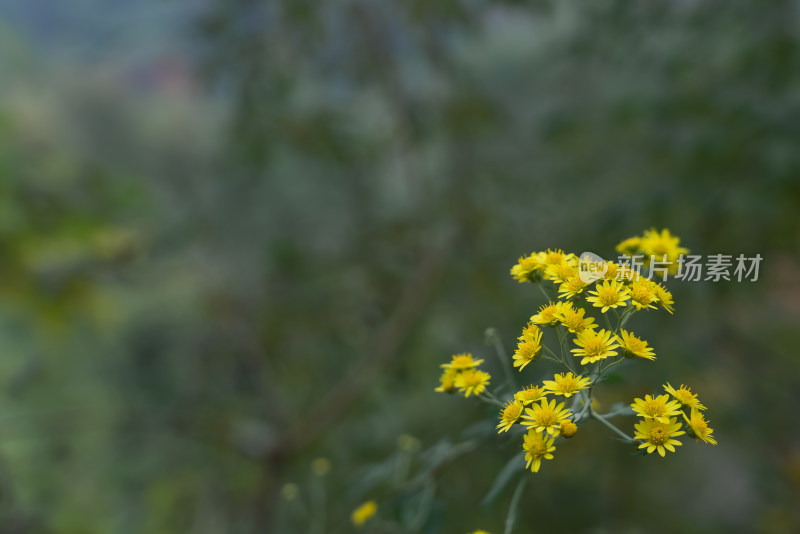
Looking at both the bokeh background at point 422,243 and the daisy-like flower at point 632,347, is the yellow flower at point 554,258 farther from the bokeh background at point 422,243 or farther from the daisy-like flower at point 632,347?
the bokeh background at point 422,243

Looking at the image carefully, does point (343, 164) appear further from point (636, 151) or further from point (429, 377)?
point (636, 151)

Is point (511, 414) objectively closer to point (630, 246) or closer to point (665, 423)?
point (665, 423)

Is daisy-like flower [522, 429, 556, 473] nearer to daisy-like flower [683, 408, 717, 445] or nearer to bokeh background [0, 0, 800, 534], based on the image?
daisy-like flower [683, 408, 717, 445]

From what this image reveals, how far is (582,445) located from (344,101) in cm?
107

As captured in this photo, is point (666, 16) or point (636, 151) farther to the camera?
point (636, 151)

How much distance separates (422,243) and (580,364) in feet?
3.58

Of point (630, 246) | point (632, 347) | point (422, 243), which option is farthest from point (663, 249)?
point (422, 243)

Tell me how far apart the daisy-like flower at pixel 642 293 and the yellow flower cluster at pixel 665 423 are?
48 millimetres

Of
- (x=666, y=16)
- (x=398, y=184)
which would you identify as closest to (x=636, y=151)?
(x=666, y=16)

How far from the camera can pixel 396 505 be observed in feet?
1.71

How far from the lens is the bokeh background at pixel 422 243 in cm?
107

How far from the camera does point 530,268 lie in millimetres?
416

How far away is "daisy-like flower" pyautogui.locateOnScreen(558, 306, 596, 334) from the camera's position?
14.4 inches

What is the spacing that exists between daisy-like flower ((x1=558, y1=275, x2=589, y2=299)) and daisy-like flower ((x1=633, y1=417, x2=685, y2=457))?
0.08 metres
